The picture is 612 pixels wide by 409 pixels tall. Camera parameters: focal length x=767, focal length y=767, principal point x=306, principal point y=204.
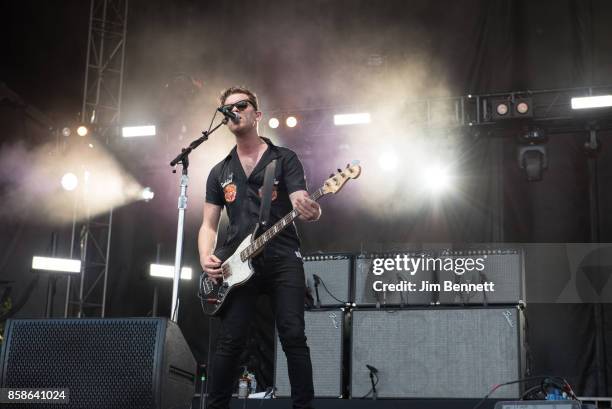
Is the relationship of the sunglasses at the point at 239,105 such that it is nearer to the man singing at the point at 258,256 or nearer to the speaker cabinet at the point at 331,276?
the man singing at the point at 258,256

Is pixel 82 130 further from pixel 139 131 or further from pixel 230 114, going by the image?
pixel 230 114

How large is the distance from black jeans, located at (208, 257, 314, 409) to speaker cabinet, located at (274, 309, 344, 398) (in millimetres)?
2693

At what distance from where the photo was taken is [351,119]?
869cm

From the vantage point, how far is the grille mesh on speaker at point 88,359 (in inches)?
110

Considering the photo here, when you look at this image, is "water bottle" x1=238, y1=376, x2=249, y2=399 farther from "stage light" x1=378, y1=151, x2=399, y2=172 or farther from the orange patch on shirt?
the orange patch on shirt

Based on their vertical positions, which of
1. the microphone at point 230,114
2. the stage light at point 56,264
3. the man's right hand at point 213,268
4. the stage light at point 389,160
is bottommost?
the man's right hand at point 213,268

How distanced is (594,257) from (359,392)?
3631 mm

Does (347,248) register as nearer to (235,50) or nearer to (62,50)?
(235,50)

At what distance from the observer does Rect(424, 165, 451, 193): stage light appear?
8.85 metres

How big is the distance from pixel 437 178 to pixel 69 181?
14.5 feet

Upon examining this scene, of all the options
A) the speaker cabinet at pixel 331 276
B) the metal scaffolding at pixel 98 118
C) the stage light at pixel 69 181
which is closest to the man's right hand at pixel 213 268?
the speaker cabinet at pixel 331 276

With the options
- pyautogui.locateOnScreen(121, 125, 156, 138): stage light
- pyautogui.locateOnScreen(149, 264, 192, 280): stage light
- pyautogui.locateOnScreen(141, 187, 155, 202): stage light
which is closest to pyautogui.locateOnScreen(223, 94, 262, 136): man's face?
pyautogui.locateOnScreen(149, 264, 192, 280): stage light

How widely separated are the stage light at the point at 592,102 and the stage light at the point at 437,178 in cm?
162

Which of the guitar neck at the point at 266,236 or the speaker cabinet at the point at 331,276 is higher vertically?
the speaker cabinet at the point at 331,276
